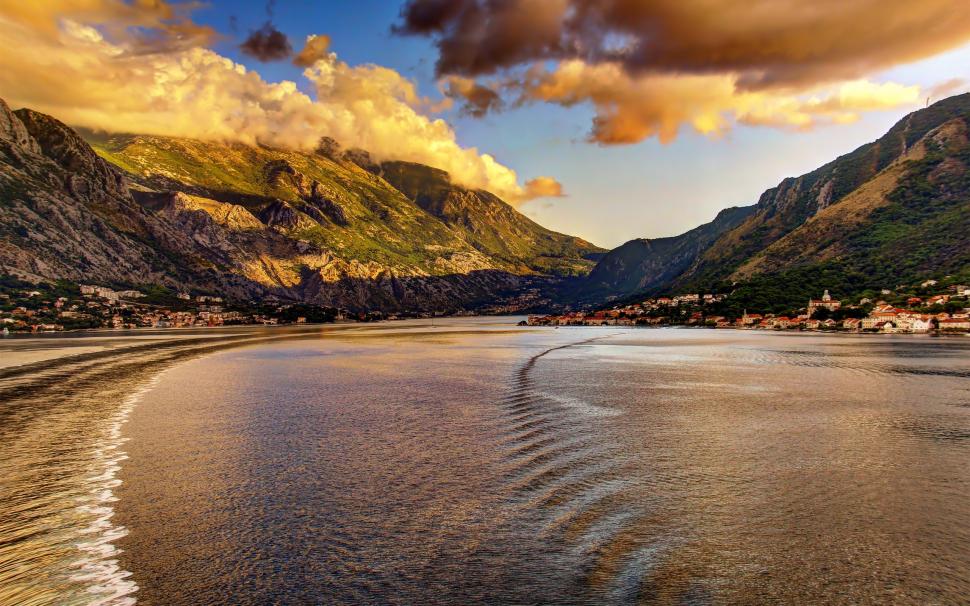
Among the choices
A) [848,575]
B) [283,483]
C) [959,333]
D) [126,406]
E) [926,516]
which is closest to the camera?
[848,575]

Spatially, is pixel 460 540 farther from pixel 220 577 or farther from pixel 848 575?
pixel 848 575

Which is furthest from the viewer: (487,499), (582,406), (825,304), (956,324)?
(825,304)

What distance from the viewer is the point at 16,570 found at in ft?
46.6

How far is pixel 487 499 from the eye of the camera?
20.0 m

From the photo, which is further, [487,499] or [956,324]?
[956,324]

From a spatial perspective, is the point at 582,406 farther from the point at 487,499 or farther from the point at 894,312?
the point at 894,312

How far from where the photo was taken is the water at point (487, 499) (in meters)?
13.8

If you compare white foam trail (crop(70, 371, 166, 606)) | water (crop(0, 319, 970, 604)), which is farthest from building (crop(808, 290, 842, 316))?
white foam trail (crop(70, 371, 166, 606))

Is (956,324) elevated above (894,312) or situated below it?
below

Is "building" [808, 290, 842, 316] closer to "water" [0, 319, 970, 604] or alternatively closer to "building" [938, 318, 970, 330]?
"building" [938, 318, 970, 330]

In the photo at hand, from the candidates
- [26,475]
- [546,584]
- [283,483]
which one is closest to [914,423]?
[546,584]

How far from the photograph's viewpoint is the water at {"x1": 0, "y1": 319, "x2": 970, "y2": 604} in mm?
13789

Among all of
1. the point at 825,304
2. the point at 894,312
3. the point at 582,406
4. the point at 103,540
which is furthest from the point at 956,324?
the point at 103,540

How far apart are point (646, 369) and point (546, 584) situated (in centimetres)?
5873
